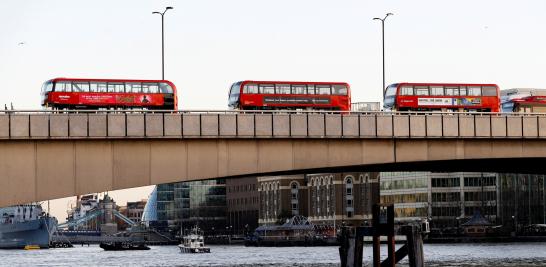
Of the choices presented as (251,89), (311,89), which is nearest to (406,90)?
(311,89)

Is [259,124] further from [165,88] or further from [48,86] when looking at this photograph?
[48,86]

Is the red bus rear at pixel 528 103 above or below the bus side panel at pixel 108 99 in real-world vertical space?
above

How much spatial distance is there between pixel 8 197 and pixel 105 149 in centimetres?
600

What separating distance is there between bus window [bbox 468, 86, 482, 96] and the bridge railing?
2280cm

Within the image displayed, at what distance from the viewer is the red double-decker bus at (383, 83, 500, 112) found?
96.6 meters

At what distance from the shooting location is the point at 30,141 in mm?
65875

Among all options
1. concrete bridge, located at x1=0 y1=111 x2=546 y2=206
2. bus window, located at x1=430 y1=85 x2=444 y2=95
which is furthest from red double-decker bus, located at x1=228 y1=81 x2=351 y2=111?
concrete bridge, located at x1=0 y1=111 x2=546 y2=206

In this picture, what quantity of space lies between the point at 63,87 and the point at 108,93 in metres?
4.20

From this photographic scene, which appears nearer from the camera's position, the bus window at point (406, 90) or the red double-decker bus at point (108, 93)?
the red double-decker bus at point (108, 93)

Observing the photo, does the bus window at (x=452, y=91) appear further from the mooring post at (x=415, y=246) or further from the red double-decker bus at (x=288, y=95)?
the mooring post at (x=415, y=246)

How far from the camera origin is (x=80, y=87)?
84938mm

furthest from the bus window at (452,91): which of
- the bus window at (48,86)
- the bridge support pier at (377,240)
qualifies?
the bus window at (48,86)

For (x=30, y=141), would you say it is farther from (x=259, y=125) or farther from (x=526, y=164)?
(x=526, y=164)

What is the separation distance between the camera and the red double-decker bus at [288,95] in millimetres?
92188
